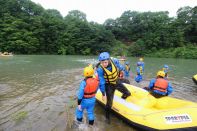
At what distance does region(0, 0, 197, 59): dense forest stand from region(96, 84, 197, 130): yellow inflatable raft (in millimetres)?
34395

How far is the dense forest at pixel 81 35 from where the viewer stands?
127 feet

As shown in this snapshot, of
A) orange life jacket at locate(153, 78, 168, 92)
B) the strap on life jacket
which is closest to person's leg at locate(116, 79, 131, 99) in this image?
the strap on life jacket

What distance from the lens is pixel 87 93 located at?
4160 millimetres

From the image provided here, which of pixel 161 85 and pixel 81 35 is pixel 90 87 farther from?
pixel 81 35

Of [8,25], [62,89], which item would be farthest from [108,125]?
[8,25]

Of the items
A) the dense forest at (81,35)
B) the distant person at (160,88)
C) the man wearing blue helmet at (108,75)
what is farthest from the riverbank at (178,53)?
the man wearing blue helmet at (108,75)

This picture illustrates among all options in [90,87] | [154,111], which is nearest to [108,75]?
[90,87]

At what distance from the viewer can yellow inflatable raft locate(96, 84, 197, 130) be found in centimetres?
391

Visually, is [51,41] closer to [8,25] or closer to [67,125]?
[8,25]

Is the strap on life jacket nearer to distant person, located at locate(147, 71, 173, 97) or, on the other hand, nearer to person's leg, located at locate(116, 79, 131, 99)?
person's leg, located at locate(116, 79, 131, 99)

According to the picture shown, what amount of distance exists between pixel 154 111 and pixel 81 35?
4118cm

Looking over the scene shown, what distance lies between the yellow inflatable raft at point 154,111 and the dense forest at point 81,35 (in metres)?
34.4

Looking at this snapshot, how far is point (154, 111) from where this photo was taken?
427 centimetres

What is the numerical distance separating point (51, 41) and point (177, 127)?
40249mm
